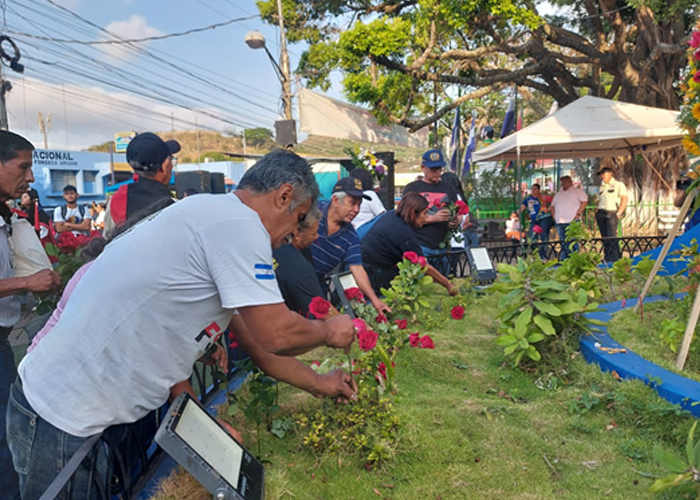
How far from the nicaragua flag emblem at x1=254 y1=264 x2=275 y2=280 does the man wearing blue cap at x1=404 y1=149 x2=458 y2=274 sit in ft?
13.0

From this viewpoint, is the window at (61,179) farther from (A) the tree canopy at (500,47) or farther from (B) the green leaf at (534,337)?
(B) the green leaf at (534,337)

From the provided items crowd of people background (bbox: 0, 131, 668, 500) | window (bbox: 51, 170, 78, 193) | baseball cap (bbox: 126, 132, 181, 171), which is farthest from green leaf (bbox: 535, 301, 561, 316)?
window (bbox: 51, 170, 78, 193)

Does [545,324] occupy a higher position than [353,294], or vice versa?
[353,294]

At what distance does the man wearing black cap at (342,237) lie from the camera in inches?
146

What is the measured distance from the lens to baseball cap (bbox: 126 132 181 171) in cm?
338

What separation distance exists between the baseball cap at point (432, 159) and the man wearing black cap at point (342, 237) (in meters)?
2.29

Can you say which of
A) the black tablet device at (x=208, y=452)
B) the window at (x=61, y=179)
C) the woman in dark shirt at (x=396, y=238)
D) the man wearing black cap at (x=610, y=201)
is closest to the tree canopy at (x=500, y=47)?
the man wearing black cap at (x=610, y=201)

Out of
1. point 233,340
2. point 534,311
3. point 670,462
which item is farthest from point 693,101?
point 233,340

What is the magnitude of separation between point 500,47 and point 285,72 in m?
6.36

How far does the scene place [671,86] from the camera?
1181 centimetres

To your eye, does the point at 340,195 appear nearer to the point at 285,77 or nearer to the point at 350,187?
the point at 350,187

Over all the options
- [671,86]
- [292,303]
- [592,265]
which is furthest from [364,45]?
[292,303]

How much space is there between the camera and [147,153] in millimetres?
3377

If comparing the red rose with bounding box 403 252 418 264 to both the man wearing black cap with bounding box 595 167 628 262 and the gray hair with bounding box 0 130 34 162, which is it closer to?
the gray hair with bounding box 0 130 34 162
